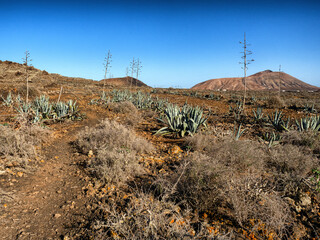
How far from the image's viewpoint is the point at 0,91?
12781 millimetres

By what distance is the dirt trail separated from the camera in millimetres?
2090

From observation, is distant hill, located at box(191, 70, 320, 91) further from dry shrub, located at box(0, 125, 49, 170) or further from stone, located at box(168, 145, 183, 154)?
dry shrub, located at box(0, 125, 49, 170)

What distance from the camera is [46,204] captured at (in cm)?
254

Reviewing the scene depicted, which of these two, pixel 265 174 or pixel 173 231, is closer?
pixel 173 231

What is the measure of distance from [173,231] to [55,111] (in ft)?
23.7

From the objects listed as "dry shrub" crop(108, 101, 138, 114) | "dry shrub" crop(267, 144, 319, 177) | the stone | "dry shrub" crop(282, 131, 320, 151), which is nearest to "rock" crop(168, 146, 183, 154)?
the stone

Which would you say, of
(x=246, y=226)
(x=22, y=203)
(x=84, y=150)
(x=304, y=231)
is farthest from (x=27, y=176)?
(x=304, y=231)

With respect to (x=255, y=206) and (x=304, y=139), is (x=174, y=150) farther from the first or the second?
(x=304, y=139)

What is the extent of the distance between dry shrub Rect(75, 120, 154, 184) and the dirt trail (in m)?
0.39

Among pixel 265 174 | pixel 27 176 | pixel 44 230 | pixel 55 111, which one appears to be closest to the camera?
pixel 44 230

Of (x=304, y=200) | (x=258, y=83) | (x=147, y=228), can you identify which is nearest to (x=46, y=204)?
(x=147, y=228)

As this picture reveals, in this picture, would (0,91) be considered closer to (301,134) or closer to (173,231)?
(173,231)

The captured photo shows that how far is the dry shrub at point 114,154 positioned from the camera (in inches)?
121

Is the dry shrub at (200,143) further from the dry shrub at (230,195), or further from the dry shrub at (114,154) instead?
the dry shrub at (230,195)
